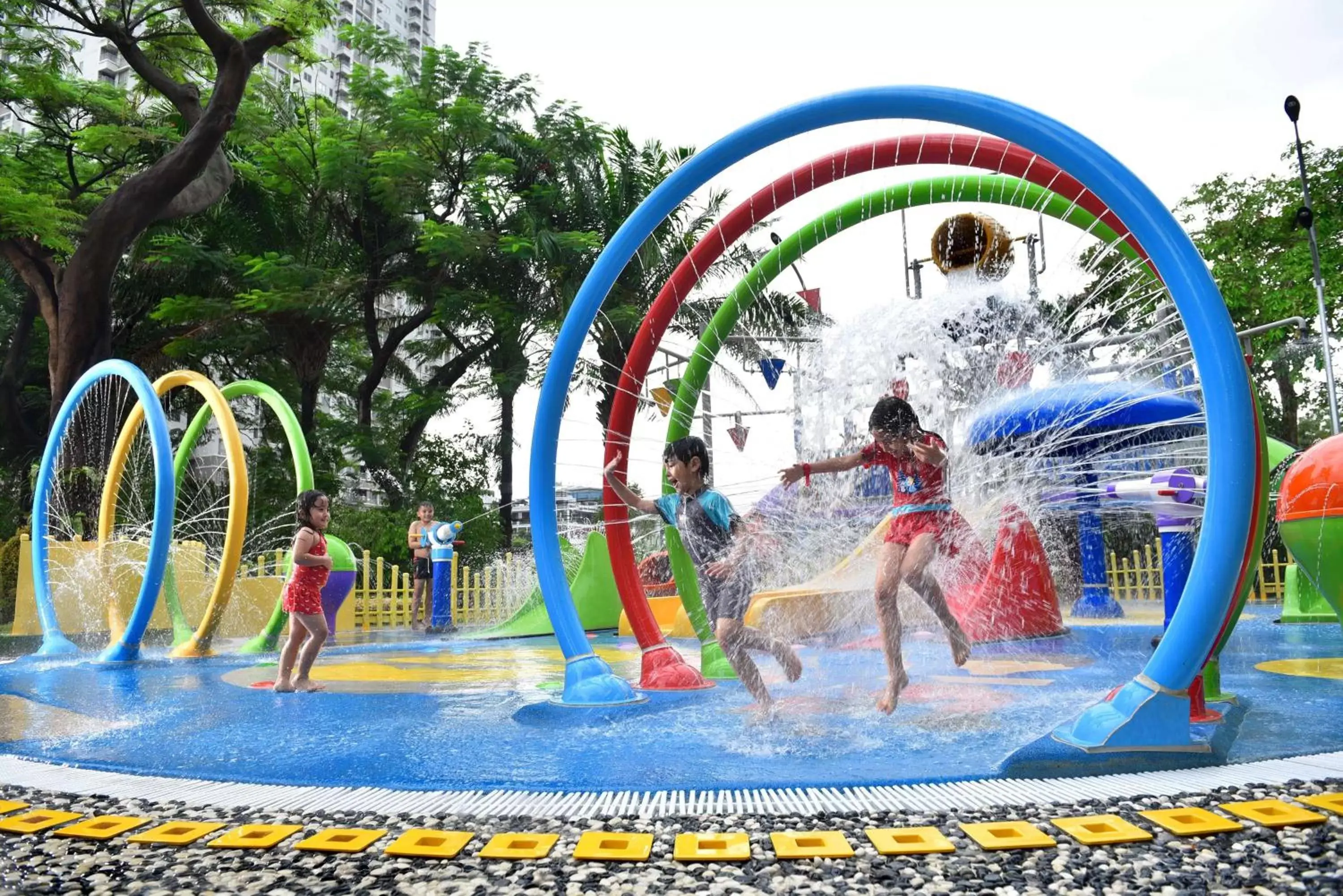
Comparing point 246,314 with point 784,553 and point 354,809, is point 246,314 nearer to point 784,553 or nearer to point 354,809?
point 784,553

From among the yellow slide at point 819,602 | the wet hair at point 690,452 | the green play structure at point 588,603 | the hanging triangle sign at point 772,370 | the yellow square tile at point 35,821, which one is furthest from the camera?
the green play structure at point 588,603

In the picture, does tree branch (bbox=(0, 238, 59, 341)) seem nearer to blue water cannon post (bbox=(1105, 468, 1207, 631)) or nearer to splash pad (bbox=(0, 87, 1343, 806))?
splash pad (bbox=(0, 87, 1343, 806))

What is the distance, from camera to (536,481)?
6.00 metres

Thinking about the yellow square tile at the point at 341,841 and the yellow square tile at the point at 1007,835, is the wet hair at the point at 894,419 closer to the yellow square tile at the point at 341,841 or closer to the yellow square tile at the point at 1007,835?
the yellow square tile at the point at 1007,835

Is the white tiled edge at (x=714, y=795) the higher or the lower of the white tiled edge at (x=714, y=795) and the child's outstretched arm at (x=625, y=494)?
the lower

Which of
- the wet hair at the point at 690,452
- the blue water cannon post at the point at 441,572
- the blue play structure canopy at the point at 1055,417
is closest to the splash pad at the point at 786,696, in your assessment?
the blue play structure canopy at the point at 1055,417

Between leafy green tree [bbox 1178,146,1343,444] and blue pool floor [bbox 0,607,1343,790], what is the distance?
17502mm

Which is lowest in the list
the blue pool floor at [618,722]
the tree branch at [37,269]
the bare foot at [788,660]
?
the blue pool floor at [618,722]

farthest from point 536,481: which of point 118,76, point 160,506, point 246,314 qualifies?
point 118,76

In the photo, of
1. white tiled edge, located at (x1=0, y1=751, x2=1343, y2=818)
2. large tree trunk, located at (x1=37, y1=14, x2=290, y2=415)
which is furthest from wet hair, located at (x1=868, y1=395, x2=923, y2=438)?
large tree trunk, located at (x1=37, y1=14, x2=290, y2=415)

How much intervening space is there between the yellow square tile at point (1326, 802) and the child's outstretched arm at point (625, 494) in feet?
10.8

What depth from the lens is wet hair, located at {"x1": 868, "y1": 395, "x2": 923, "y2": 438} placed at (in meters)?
4.82

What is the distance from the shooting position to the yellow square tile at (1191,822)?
8.76 feet

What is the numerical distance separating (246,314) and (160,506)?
16.6 meters
